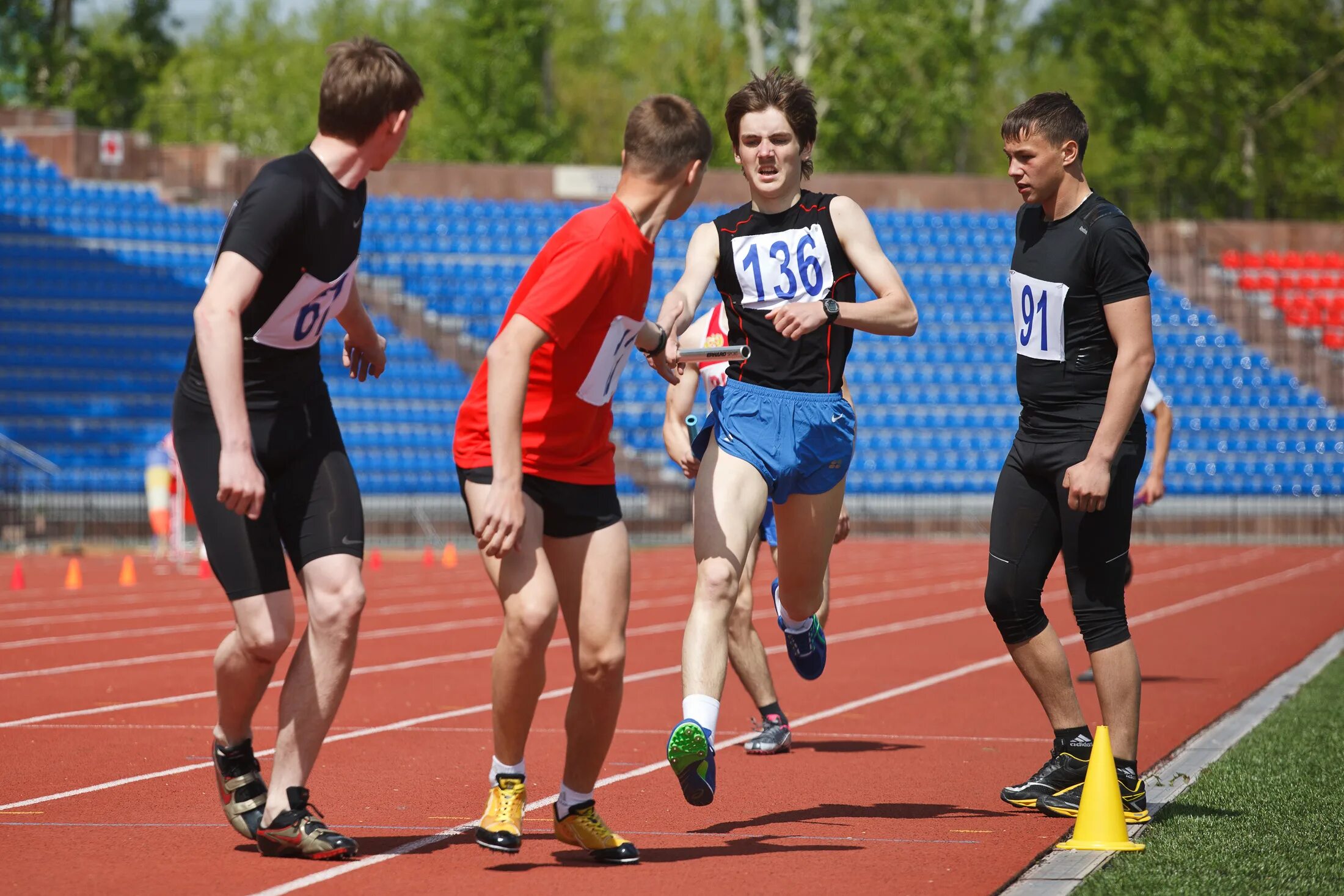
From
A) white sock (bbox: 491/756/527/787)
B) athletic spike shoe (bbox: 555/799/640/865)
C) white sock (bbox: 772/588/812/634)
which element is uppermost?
white sock (bbox: 772/588/812/634)

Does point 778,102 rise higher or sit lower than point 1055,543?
higher

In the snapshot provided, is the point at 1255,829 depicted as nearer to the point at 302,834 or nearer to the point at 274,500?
the point at 302,834

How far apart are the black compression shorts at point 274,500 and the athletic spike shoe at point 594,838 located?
102cm

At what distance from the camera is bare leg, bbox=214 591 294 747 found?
16.3ft

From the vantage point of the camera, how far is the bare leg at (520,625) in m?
4.99

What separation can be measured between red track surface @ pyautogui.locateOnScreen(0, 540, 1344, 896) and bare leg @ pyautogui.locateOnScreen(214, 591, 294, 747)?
1.36 ft

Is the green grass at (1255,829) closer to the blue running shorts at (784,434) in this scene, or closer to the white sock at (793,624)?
the white sock at (793,624)

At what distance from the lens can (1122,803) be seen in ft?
18.6

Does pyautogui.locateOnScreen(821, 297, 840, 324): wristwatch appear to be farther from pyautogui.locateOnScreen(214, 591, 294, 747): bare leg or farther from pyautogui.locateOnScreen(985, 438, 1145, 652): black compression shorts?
pyautogui.locateOnScreen(214, 591, 294, 747): bare leg

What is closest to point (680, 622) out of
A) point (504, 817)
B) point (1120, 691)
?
point (1120, 691)

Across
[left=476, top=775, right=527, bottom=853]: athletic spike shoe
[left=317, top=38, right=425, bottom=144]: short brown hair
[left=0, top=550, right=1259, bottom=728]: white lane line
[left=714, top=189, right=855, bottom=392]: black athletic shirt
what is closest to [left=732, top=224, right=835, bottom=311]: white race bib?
[left=714, top=189, right=855, bottom=392]: black athletic shirt

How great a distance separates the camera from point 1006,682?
1042cm

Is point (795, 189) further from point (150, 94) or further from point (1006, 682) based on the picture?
point (150, 94)

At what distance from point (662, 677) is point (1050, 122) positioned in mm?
5292
